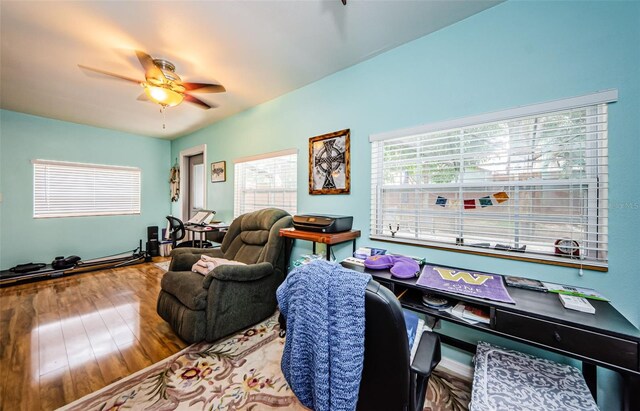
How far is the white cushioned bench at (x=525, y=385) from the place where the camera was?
1039 mm

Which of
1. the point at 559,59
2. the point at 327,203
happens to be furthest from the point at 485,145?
the point at 327,203

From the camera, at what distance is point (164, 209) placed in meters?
5.07

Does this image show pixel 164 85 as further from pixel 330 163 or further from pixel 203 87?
pixel 330 163


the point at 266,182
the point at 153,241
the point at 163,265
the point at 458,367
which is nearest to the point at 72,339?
the point at 163,265

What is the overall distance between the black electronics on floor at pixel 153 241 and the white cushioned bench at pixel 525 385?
528 cm

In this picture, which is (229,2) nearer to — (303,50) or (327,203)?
(303,50)

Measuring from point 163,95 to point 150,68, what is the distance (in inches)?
9.7

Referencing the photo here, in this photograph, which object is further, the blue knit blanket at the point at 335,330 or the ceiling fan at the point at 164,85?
the ceiling fan at the point at 164,85

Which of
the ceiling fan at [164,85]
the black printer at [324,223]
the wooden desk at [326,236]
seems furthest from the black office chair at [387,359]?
the ceiling fan at [164,85]

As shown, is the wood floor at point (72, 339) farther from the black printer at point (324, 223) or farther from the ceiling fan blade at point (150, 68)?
the ceiling fan blade at point (150, 68)

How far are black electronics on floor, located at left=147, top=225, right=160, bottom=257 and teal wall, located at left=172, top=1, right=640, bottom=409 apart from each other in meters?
3.69

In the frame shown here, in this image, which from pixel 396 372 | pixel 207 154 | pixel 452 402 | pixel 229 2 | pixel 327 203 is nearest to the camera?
pixel 396 372

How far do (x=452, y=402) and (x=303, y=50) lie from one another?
281 centimetres

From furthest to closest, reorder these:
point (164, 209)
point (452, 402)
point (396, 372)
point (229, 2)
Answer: point (164, 209) < point (229, 2) < point (452, 402) < point (396, 372)
